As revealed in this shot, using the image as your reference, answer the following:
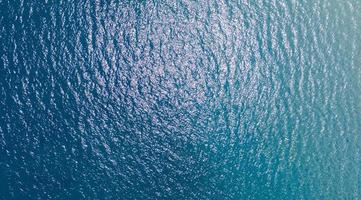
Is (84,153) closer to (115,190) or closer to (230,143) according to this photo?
(115,190)

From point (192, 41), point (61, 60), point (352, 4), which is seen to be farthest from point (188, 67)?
point (352, 4)

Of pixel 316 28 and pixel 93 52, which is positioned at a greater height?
pixel 93 52

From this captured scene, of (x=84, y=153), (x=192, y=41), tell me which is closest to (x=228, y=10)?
(x=192, y=41)

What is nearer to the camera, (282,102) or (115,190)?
(115,190)

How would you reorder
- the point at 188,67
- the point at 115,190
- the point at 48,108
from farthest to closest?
1. the point at 188,67
2. the point at 48,108
3. the point at 115,190

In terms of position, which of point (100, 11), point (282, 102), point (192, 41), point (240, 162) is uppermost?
point (100, 11)

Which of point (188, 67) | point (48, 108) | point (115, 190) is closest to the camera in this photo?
point (115, 190)

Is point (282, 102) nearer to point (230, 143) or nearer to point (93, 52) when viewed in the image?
point (230, 143)
